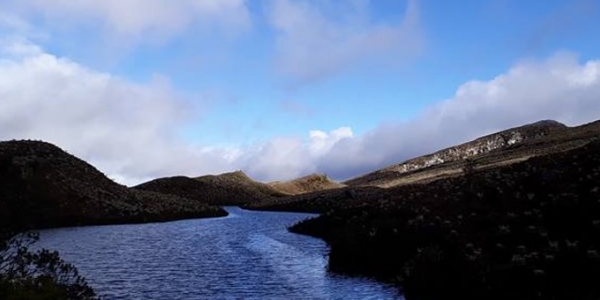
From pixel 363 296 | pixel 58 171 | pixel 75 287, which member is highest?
pixel 58 171

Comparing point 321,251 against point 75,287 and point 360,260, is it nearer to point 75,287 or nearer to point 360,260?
point 360,260

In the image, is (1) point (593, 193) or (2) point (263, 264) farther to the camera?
(2) point (263, 264)

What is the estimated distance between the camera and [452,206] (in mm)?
47656

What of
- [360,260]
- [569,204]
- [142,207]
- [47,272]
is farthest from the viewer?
[142,207]

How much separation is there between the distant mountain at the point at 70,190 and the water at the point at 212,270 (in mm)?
39854

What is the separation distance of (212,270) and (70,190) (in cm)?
8575

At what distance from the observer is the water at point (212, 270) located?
3259 cm

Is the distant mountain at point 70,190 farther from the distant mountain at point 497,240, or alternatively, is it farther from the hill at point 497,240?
the distant mountain at point 497,240

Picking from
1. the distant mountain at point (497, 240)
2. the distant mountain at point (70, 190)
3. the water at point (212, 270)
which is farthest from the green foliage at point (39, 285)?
the distant mountain at point (70, 190)

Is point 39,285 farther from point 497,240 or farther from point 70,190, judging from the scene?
point 70,190

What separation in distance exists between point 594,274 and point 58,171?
119 m

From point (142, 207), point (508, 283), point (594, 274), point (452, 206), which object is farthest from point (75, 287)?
point (142, 207)

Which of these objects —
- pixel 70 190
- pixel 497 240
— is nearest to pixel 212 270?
pixel 497 240

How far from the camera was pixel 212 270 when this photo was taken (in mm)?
41844
